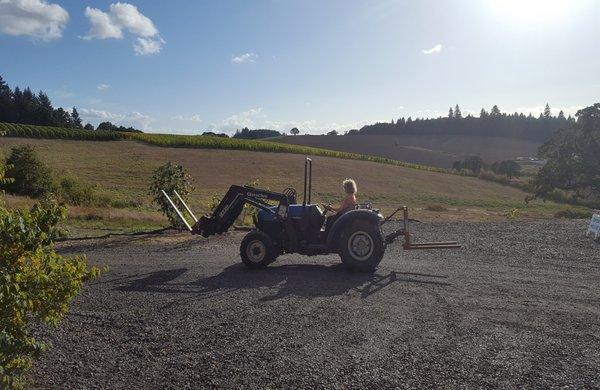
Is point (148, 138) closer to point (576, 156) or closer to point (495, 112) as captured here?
point (576, 156)

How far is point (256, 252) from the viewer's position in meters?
9.70

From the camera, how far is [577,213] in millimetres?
28031

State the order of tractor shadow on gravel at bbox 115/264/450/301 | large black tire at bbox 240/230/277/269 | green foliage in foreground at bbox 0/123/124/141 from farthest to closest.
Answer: green foliage in foreground at bbox 0/123/124/141 → large black tire at bbox 240/230/277/269 → tractor shadow on gravel at bbox 115/264/450/301

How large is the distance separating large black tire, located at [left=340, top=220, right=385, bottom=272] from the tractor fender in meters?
0.09

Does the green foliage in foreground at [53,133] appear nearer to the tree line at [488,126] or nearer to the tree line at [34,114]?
the tree line at [34,114]

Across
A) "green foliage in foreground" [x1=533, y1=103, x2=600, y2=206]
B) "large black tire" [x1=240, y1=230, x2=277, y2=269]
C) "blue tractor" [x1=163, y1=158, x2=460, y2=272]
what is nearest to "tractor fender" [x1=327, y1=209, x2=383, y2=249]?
"blue tractor" [x1=163, y1=158, x2=460, y2=272]

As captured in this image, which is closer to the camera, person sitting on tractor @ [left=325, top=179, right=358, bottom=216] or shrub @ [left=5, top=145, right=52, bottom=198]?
person sitting on tractor @ [left=325, top=179, right=358, bottom=216]

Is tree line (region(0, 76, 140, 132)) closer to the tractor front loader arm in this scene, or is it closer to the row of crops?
the row of crops

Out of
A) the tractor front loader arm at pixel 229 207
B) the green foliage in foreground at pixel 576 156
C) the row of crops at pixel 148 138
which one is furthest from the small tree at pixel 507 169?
the tractor front loader arm at pixel 229 207

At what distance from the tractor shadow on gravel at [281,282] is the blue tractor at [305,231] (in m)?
0.33

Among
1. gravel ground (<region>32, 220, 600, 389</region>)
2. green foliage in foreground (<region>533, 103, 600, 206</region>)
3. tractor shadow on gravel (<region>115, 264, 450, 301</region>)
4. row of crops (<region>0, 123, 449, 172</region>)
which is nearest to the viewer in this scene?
gravel ground (<region>32, 220, 600, 389</region>)

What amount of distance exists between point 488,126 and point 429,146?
18.2 meters

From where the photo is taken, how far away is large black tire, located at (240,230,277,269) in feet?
31.6

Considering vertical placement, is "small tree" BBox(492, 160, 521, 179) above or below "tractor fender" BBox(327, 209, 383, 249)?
below
